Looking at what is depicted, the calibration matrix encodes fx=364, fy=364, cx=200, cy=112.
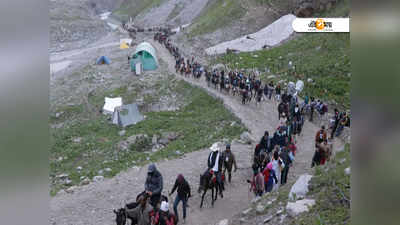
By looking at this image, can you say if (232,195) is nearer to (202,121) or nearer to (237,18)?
(202,121)

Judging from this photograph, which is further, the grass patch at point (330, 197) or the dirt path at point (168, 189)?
the dirt path at point (168, 189)

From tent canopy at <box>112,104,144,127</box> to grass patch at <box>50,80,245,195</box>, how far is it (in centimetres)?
48

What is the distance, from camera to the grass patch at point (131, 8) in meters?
83.8

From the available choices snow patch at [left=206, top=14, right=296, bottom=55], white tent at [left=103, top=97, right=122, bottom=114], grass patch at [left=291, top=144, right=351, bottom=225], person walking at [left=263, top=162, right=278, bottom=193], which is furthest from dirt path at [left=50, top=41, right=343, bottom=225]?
snow patch at [left=206, top=14, right=296, bottom=55]

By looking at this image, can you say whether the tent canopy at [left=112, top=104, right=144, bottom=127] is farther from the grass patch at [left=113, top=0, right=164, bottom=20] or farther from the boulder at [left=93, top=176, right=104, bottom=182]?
the grass patch at [left=113, top=0, right=164, bottom=20]

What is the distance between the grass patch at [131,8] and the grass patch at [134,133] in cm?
6037

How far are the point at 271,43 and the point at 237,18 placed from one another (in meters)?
10.6

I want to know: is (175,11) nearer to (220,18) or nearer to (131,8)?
(220,18)

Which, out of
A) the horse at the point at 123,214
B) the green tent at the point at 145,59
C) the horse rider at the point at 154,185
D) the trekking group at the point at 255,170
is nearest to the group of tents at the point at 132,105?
the green tent at the point at 145,59

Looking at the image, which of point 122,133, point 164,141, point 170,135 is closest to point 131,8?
point 122,133

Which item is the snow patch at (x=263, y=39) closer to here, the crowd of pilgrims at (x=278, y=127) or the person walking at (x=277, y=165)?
the crowd of pilgrims at (x=278, y=127)
